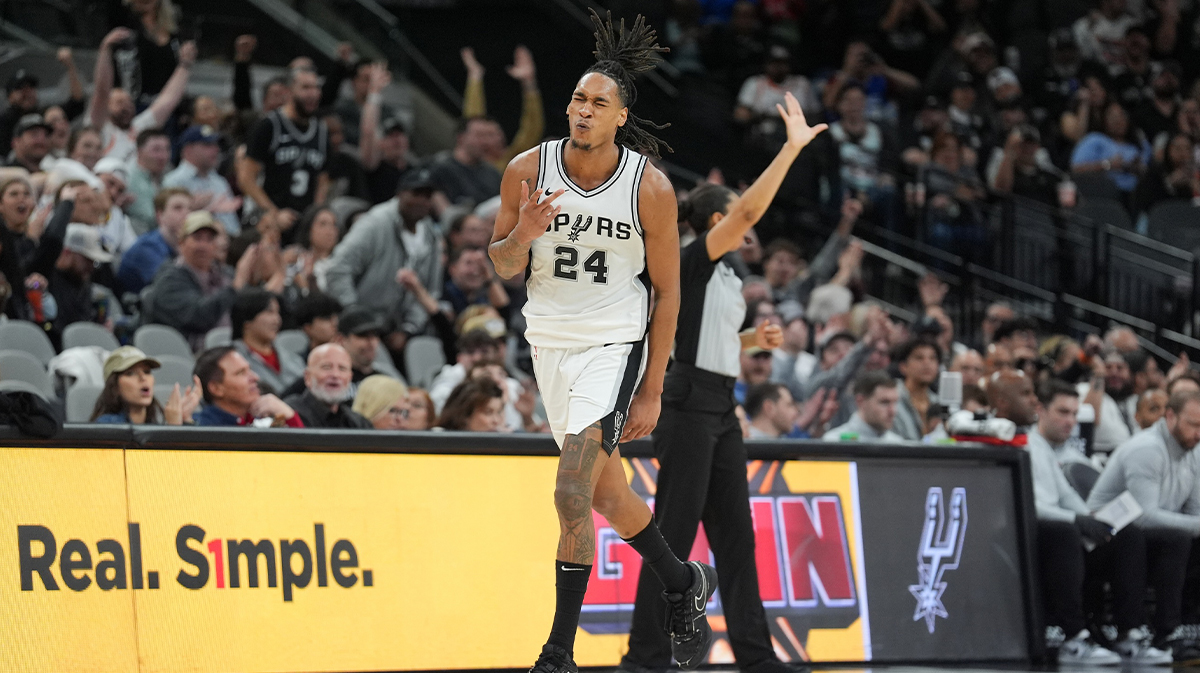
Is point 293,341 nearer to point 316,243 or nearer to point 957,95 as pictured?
point 316,243

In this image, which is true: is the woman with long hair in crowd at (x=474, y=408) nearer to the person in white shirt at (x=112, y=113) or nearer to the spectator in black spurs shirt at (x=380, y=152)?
the person in white shirt at (x=112, y=113)

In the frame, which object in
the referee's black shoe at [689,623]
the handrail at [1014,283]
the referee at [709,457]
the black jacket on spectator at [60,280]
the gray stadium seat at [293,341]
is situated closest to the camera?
the referee's black shoe at [689,623]

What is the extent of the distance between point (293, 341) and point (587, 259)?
4.93 meters

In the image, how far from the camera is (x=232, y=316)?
29.8 ft

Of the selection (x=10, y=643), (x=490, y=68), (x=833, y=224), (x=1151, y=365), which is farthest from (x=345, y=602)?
(x=490, y=68)

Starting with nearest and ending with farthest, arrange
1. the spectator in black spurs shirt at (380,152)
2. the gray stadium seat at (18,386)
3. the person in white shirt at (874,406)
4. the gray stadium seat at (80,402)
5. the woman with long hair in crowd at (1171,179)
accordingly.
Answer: the gray stadium seat at (18,386)
the gray stadium seat at (80,402)
the person in white shirt at (874,406)
the spectator in black spurs shirt at (380,152)
the woman with long hair in crowd at (1171,179)

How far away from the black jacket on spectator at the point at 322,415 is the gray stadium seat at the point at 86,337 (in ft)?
5.47

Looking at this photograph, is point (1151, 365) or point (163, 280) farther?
point (1151, 365)

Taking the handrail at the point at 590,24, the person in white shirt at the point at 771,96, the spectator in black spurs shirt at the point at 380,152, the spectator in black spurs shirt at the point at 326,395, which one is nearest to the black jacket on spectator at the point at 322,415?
the spectator in black spurs shirt at the point at 326,395

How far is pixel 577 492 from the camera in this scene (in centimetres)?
515

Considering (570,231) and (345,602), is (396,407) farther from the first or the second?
(570,231)

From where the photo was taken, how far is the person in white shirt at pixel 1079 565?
826cm

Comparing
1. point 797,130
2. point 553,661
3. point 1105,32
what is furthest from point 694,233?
point 1105,32

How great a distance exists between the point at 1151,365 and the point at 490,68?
8.49 m
